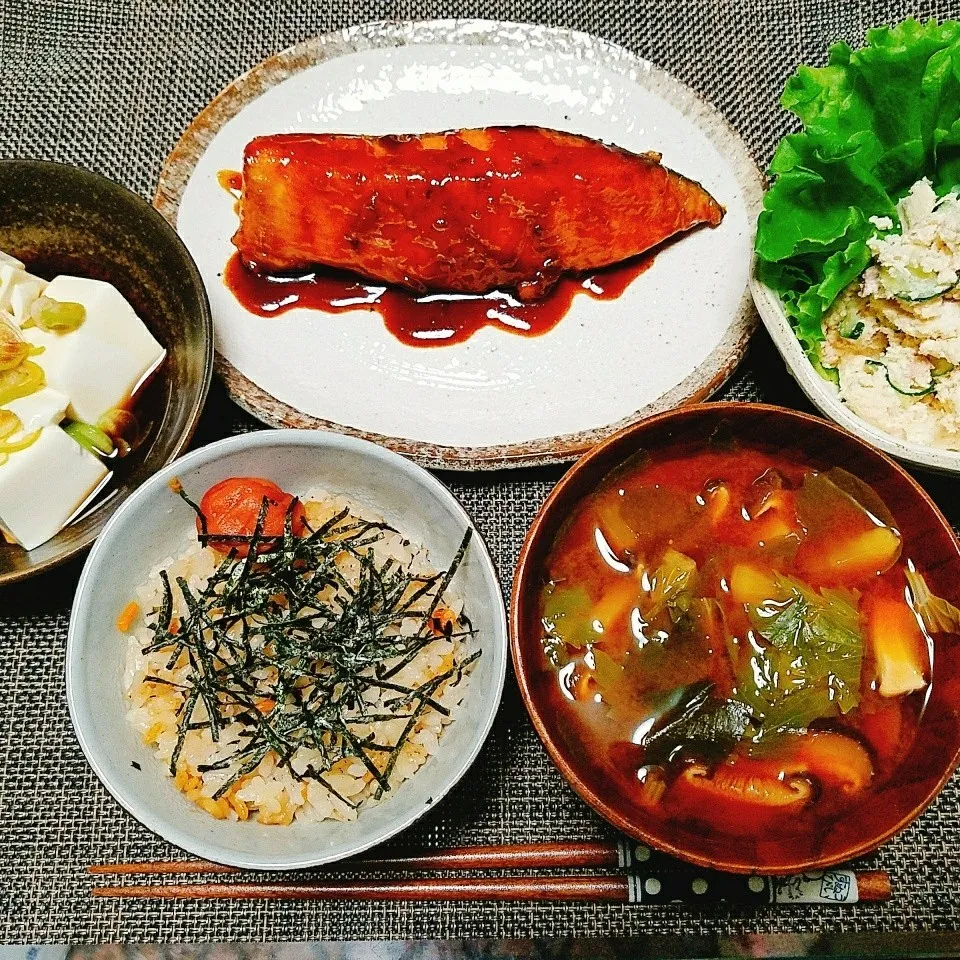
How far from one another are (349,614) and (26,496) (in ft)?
2.79

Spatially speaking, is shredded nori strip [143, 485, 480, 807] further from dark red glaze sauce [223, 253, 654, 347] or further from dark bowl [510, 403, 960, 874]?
dark red glaze sauce [223, 253, 654, 347]

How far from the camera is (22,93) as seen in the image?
283 cm

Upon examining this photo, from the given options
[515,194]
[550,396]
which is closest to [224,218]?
[515,194]

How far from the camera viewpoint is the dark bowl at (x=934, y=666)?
5.75 ft

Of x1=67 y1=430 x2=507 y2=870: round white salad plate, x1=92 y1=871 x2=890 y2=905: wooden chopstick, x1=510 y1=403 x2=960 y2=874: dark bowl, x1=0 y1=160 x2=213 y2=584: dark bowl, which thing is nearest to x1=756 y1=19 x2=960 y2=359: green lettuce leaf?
x1=510 y1=403 x2=960 y2=874: dark bowl

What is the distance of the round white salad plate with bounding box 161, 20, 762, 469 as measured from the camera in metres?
2.45

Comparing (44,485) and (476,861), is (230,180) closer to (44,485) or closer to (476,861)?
(44,485)

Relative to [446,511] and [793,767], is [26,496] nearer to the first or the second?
[446,511]

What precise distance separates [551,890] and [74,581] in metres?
1.50

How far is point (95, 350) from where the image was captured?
2258 mm

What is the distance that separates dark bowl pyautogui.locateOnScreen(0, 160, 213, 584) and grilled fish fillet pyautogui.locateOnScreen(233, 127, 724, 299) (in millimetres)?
305

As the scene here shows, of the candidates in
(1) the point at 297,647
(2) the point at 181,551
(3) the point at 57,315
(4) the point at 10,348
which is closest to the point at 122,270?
(3) the point at 57,315

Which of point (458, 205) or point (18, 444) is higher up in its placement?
point (458, 205)

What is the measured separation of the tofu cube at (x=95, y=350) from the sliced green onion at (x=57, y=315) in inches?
0.5
